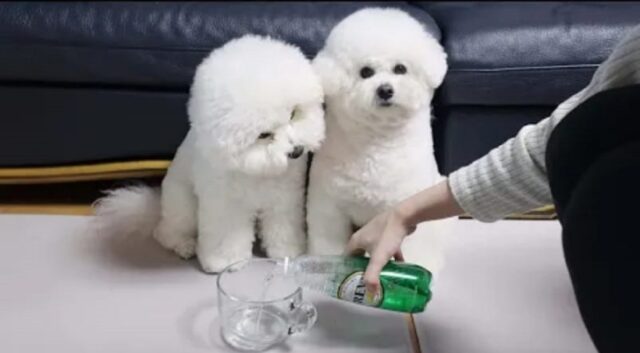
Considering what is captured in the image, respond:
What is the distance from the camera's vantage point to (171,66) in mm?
1390

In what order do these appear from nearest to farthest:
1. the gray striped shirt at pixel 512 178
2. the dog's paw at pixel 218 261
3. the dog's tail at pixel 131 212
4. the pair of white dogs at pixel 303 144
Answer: the gray striped shirt at pixel 512 178 → the pair of white dogs at pixel 303 144 → the dog's paw at pixel 218 261 → the dog's tail at pixel 131 212

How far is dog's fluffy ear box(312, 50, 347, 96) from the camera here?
1119 millimetres

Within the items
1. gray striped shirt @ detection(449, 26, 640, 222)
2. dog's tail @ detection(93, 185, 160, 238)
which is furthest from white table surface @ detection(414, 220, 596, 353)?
dog's tail @ detection(93, 185, 160, 238)

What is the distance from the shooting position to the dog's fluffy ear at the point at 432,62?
111 cm

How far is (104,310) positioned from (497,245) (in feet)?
2.17

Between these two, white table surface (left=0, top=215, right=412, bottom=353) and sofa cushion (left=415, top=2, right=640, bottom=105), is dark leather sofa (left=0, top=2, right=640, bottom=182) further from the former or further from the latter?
white table surface (left=0, top=215, right=412, bottom=353)

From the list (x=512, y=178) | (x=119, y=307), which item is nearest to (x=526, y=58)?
(x=512, y=178)

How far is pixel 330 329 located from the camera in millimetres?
1172

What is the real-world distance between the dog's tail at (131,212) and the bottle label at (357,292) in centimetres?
40

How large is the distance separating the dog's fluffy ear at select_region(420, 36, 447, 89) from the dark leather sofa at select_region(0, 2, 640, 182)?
9.3 inches

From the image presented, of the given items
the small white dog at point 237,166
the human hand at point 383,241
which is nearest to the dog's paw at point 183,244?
the small white dog at point 237,166

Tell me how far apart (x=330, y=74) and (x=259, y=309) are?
1.16ft

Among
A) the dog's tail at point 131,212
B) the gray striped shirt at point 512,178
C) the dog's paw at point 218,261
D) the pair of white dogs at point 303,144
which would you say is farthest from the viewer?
the dog's tail at point 131,212

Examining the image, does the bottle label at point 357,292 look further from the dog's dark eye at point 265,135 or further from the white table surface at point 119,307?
the dog's dark eye at point 265,135
